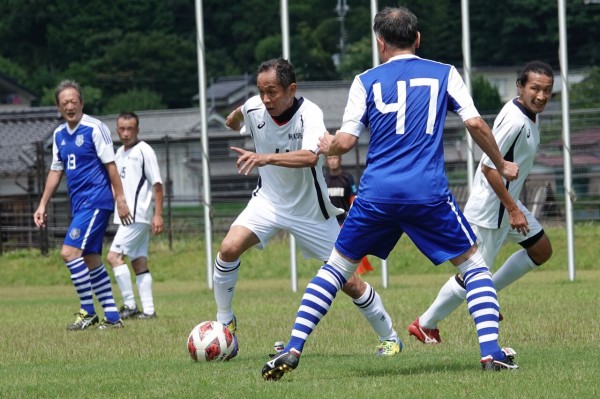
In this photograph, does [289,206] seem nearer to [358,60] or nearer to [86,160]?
[86,160]

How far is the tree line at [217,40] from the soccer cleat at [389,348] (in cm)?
1526

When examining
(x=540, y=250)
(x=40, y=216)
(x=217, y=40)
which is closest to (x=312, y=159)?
(x=540, y=250)

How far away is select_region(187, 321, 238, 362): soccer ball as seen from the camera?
9.23m

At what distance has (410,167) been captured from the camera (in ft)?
25.3

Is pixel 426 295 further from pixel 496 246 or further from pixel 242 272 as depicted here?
pixel 242 272

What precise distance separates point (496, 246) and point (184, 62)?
58.0 meters

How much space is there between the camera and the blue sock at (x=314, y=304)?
7.68 meters

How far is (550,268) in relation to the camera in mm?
24469

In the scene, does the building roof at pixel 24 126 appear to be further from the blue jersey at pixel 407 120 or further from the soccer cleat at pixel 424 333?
the blue jersey at pixel 407 120

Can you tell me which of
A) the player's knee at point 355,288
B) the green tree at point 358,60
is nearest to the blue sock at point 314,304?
the player's knee at point 355,288

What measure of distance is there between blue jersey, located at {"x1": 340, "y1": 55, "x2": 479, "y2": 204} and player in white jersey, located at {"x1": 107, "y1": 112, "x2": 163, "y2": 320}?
24.0 ft

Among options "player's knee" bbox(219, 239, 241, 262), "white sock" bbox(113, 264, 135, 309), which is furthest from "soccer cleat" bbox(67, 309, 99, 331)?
"player's knee" bbox(219, 239, 241, 262)

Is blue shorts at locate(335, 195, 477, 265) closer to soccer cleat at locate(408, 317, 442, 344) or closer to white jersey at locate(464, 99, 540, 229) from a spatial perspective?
white jersey at locate(464, 99, 540, 229)

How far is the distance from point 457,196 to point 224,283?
23007 mm
